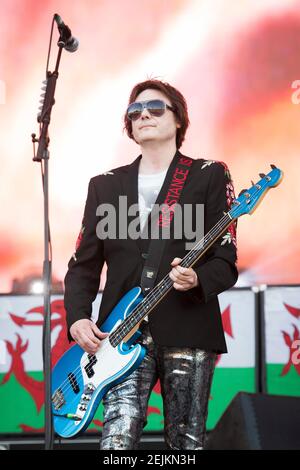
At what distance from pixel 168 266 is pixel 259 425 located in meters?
1.29

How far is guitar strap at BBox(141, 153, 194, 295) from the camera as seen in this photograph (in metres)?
2.86

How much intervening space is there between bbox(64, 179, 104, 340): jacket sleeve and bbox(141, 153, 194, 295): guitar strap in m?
0.32

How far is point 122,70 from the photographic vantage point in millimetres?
5508

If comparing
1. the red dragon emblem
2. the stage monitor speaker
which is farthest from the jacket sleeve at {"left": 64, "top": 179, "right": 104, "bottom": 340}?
the red dragon emblem

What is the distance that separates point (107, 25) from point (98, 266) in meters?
2.95

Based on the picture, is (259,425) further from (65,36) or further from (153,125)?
(65,36)

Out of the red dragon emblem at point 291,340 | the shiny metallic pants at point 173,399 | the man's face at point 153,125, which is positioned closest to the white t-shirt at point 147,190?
the man's face at point 153,125

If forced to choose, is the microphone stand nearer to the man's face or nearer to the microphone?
the microphone

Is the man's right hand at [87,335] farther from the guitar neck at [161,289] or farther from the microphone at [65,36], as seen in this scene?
the microphone at [65,36]

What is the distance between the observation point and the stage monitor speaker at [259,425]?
1.62m

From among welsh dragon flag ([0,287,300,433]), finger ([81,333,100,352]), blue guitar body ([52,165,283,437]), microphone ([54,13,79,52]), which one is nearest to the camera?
blue guitar body ([52,165,283,437])

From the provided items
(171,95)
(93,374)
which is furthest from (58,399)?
(171,95)

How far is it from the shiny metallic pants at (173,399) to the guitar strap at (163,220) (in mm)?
271

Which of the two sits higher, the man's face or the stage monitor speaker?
the man's face
